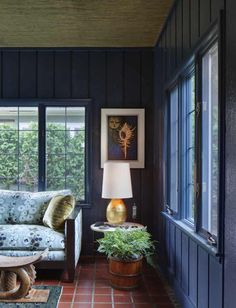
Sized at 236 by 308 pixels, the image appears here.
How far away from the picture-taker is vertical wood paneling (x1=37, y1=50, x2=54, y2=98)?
14.9ft

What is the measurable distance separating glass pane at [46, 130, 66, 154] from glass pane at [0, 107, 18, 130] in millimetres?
490

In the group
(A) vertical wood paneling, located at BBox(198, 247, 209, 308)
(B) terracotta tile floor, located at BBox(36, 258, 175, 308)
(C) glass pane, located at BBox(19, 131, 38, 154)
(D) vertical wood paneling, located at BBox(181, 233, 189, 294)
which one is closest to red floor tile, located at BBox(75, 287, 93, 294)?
(B) terracotta tile floor, located at BBox(36, 258, 175, 308)

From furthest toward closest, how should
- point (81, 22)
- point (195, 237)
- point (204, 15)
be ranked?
1. point (81, 22)
2. point (195, 237)
3. point (204, 15)

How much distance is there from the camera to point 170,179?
357 centimetres

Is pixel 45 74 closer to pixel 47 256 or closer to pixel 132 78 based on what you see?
pixel 132 78

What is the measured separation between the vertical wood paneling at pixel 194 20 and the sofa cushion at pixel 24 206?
8.23 ft

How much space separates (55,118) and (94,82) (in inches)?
28.5

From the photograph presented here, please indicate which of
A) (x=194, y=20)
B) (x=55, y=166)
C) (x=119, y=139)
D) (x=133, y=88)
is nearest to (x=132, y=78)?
(x=133, y=88)

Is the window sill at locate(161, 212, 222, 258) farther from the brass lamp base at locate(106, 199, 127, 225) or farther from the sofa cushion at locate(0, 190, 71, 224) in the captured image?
the sofa cushion at locate(0, 190, 71, 224)

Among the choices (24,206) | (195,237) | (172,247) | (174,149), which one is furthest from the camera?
(24,206)

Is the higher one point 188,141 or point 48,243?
point 188,141

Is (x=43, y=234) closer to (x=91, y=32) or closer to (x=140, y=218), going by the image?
(x=140, y=218)

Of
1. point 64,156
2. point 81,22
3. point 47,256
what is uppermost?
point 81,22

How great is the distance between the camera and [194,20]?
8.18 ft
